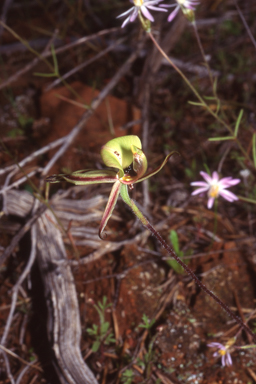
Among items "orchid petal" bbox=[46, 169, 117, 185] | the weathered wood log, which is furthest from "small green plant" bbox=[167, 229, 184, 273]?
"orchid petal" bbox=[46, 169, 117, 185]

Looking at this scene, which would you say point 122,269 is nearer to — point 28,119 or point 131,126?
point 131,126

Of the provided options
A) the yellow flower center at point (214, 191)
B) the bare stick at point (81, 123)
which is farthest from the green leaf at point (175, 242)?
the bare stick at point (81, 123)

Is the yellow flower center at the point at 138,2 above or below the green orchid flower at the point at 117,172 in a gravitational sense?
above

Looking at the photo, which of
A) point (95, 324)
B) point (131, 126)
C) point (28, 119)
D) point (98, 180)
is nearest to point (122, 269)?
point (95, 324)

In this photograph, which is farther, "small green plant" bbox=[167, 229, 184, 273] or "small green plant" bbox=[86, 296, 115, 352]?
"small green plant" bbox=[167, 229, 184, 273]

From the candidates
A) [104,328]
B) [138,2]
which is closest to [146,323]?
[104,328]

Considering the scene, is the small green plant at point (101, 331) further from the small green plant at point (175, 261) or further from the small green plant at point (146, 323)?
the small green plant at point (175, 261)

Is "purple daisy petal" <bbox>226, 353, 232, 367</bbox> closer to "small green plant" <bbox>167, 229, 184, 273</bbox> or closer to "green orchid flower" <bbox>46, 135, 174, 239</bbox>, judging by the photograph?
"small green plant" <bbox>167, 229, 184, 273</bbox>
